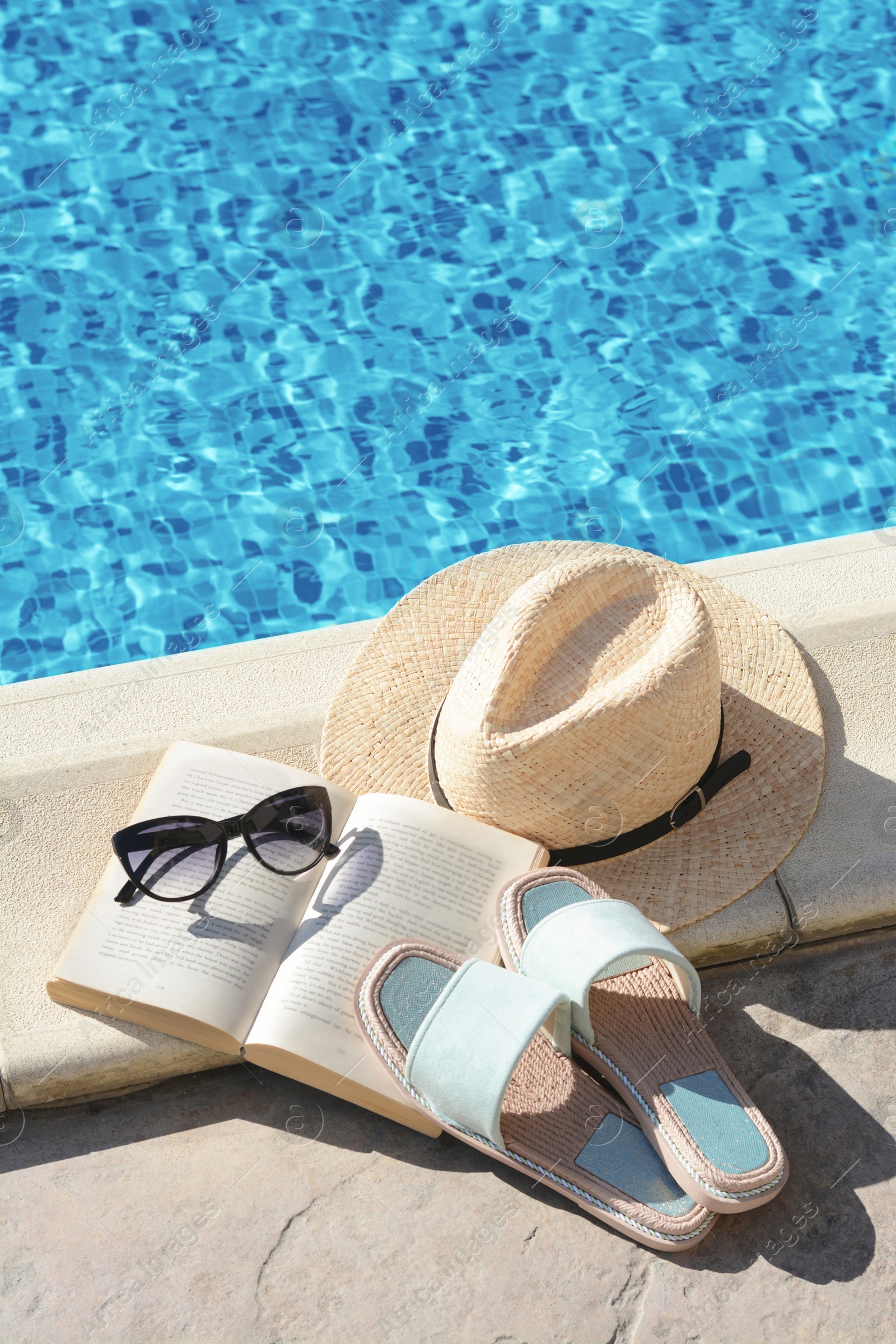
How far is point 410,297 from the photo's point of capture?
177 inches

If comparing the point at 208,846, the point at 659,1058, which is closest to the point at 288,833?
the point at 208,846

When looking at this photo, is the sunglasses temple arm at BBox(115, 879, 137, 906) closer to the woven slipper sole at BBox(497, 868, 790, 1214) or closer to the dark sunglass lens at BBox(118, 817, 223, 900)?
the dark sunglass lens at BBox(118, 817, 223, 900)

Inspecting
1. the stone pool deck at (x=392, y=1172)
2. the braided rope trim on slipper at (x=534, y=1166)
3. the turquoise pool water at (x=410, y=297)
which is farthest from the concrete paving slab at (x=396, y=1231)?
the turquoise pool water at (x=410, y=297)

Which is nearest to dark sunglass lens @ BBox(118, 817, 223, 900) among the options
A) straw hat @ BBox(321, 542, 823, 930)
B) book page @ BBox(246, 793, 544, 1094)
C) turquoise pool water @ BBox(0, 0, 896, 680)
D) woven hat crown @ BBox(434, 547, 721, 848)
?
book page @ BBox(246, 793, 544, 1094)

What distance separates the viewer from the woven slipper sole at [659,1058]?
1928 mm

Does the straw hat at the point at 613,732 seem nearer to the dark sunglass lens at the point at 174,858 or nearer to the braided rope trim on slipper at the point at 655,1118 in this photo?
the braided rope trim on slipper at the point at 655,1118

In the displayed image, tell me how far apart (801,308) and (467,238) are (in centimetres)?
135

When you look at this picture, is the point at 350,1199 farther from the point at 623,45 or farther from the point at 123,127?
the point at 623,45

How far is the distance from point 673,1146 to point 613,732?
0.72 meters

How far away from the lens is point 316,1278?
6.55 ft

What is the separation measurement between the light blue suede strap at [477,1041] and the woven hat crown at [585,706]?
0.37m

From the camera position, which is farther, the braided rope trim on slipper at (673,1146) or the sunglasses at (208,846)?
the sunglasses at (208,846)

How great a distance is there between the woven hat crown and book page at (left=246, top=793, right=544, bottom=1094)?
0.08 m

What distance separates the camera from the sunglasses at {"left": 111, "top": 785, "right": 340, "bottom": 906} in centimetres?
225
